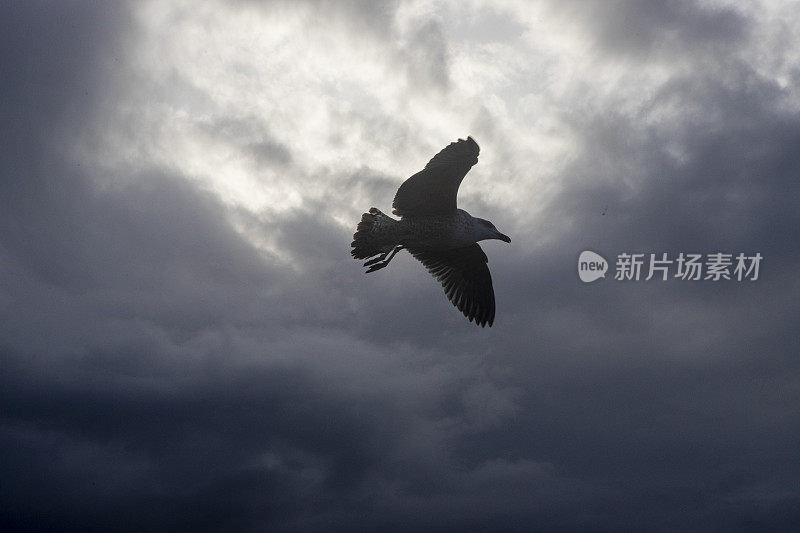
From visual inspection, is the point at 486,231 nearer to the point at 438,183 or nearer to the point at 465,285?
the point at 438,183

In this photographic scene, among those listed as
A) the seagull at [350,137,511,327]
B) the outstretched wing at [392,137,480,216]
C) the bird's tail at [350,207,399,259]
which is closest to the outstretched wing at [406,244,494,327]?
the seagull at [350,137,511,327]

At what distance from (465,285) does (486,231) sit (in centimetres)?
284

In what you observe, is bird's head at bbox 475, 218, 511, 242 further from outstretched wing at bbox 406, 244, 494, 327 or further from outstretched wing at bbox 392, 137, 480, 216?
outstretched wing at bbox 406, 244, 494, 327

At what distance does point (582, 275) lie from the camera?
28.5m

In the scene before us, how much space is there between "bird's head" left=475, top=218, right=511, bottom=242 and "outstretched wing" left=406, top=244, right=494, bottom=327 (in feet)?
6.70

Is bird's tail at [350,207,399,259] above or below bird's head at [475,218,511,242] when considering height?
below

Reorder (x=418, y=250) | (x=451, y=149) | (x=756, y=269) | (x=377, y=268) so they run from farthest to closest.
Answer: (x=756, y=269) → (x=418, y=250) → (x=377, y=268) → (x=451, y=149)

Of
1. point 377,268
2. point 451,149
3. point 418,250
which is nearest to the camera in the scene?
point 451,149

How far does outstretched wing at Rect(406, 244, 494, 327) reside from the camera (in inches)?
1086

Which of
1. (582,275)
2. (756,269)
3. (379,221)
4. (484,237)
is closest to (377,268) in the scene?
(379,221)

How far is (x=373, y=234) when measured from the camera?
24.8m

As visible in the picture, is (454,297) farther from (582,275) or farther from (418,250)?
(582,275)

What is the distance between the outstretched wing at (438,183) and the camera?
23.0 meters

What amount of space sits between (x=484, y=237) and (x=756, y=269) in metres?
9.81
